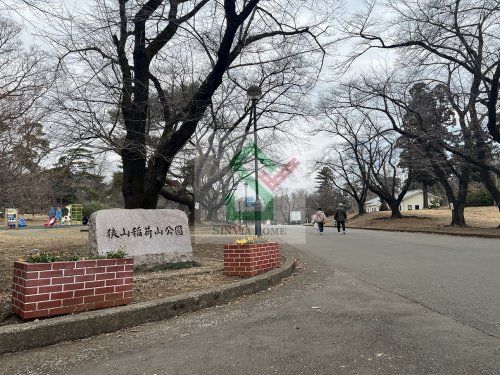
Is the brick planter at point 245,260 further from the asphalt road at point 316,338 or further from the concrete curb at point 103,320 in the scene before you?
the concrete curb at point 103,320

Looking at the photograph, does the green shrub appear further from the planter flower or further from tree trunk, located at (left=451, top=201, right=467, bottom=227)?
the planter flower

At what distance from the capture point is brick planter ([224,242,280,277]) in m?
7.31

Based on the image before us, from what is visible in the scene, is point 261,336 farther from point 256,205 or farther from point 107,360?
point 256,205

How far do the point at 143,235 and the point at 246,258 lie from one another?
2.25 m

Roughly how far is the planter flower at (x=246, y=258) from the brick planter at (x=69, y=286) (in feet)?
8.58

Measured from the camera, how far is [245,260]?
7320 millimetres

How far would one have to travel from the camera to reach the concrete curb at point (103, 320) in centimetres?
390

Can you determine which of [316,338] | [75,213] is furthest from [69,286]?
[75,213]

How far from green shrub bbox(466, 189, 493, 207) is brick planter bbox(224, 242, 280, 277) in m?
50.2

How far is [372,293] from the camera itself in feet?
20.9

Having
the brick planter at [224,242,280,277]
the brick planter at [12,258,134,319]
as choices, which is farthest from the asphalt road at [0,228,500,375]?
the brick planter at [224,242,280,277]

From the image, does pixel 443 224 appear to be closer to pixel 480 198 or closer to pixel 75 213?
pixel 480 198

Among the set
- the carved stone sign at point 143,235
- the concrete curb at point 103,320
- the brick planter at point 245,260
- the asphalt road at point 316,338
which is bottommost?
the asphalt road at point 316,338

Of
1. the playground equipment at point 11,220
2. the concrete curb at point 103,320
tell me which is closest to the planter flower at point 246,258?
the concrete curb at point 103,320
